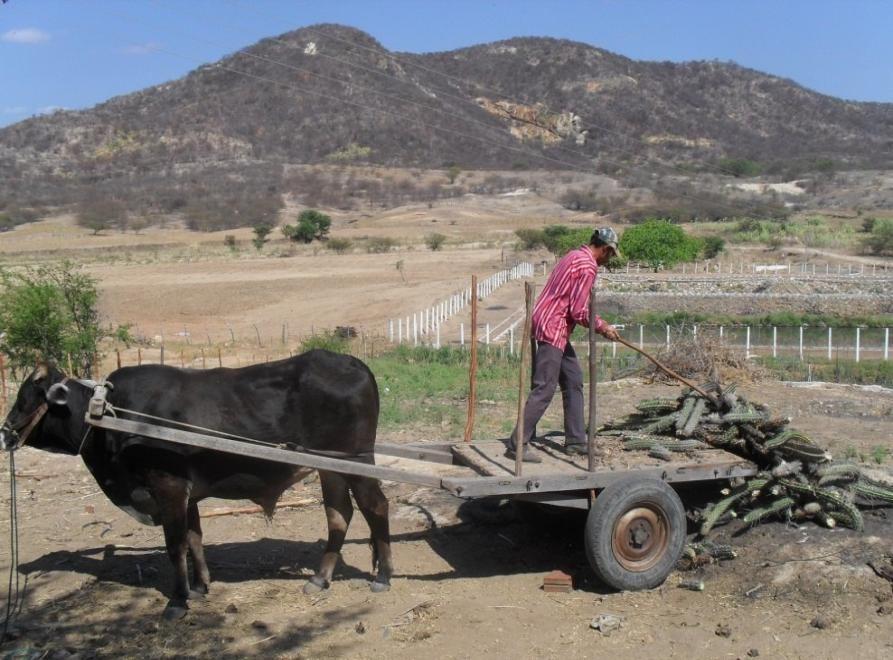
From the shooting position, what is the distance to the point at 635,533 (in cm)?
647

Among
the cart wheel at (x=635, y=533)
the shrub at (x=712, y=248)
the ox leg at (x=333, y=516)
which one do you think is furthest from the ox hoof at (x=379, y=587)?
the shrub at (x=712, y=248)

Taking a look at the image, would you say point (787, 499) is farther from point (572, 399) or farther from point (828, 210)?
point (828, 210)

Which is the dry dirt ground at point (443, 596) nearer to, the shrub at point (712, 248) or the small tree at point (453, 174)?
the shrub at point (712, 248)

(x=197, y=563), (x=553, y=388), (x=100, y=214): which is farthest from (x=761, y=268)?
(x=100, y=214)

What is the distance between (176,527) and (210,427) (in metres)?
0.68

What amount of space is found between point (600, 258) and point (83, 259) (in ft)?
185

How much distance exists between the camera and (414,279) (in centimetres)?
4319

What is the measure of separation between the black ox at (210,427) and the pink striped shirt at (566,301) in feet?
4.19

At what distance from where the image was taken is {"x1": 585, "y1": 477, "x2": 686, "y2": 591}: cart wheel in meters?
6.30

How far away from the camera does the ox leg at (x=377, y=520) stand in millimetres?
6844

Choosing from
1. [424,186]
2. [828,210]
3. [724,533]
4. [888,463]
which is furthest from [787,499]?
[424,186]

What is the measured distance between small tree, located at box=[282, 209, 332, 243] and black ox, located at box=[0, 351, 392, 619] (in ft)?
202

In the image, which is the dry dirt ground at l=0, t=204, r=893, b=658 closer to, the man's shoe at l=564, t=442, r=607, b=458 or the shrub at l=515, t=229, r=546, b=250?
the man's shoe at l=564, t=442, r=607, b=458

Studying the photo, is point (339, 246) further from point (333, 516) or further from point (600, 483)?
point (600, 483)
